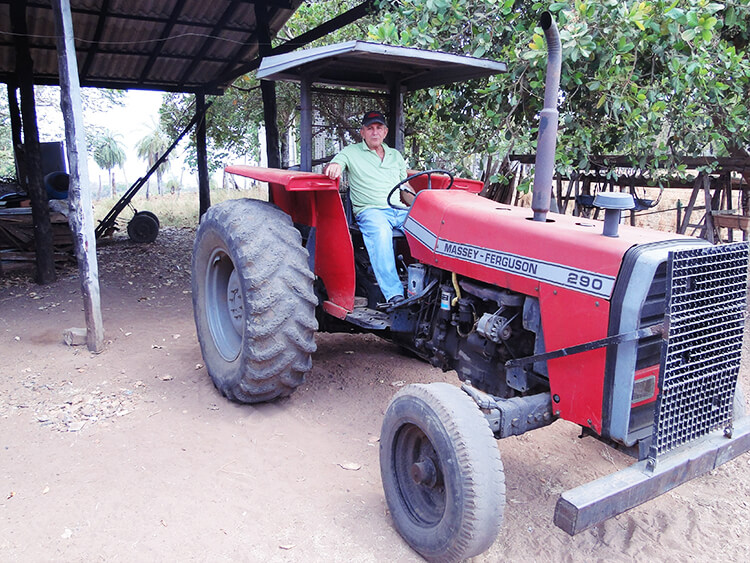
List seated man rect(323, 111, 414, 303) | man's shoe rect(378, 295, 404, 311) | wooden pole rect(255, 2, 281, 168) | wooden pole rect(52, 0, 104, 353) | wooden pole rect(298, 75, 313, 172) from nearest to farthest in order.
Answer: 1. man's shoe rect(378, 295, 404, 311)
2. seated man rect(323, 111, 414, 303)
3. wooden pole rect(298, 75, 313, 172)
4. wooden pole rect(52, 0, 104, 353)
5. wooden pole rect(255, 2, 281, 168)

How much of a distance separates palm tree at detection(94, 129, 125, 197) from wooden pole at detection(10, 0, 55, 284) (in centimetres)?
2615

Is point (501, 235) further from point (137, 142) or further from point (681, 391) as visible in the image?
point (137, 142)

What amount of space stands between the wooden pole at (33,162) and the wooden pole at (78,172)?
2629 mm

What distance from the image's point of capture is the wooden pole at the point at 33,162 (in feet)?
23.5

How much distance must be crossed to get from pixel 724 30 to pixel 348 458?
5297 millimetres

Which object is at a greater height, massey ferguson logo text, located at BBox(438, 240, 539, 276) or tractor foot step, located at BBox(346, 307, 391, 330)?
massey ferguson logo text, located at BBox(438, 240, 539, 276)

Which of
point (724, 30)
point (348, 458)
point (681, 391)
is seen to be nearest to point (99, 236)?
point (348, 458)

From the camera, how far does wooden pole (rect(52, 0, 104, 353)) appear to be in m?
4.75

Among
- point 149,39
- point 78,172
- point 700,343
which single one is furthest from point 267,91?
point 700,343

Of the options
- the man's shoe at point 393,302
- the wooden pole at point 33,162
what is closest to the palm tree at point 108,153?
the wooden pole at point 33,162

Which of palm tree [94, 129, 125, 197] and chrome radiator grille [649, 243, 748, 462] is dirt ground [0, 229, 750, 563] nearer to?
chrome radiator grille [649, 243, 748, 462]

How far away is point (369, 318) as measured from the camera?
11.5ft

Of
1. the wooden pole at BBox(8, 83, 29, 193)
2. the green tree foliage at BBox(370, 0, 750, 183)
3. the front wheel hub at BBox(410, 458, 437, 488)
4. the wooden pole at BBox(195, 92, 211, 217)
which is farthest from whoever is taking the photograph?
the wooden pole at BBox(195, 92, 211, 217)

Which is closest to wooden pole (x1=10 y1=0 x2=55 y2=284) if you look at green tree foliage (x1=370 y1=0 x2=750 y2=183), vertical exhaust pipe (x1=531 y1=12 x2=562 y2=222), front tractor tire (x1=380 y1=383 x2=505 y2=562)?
green tree foliage (x1=370 y1=0 x2=750 y2=183)
